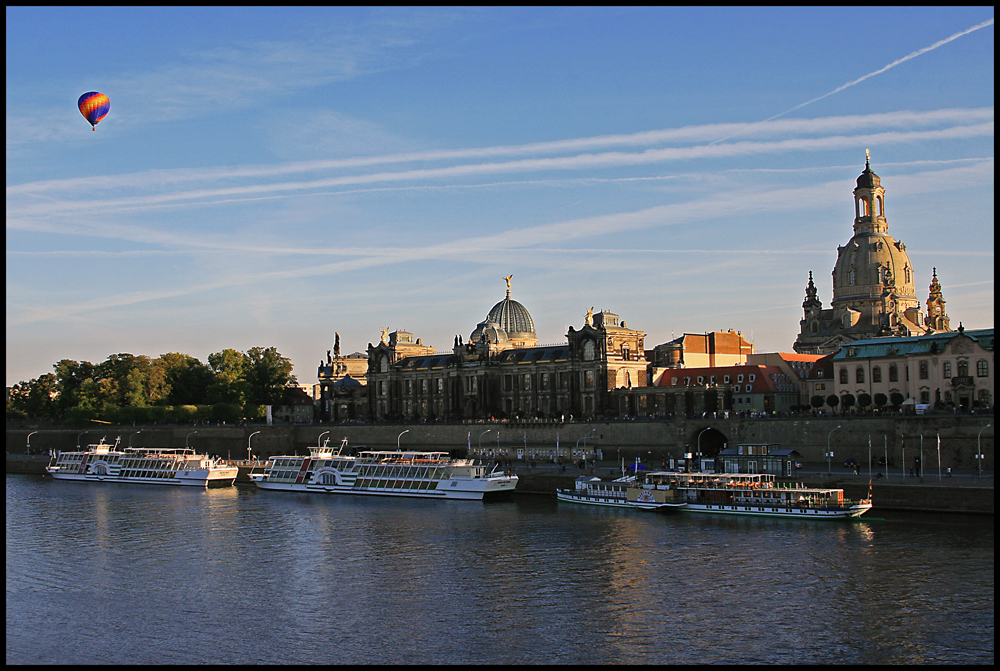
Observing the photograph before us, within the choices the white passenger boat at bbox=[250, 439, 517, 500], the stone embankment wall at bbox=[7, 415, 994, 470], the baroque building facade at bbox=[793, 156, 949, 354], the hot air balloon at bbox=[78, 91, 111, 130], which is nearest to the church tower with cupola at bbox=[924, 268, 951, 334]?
the baroque building facade at bbox=[793, 156, 949, 354]

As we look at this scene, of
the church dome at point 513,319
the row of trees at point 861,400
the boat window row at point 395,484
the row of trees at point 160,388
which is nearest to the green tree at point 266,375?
the row of trees at point 160,388

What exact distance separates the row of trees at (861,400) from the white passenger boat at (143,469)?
61.6 m

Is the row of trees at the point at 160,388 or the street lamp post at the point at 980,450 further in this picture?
the row of trees at the point at 160,388

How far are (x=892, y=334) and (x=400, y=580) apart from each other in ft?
384

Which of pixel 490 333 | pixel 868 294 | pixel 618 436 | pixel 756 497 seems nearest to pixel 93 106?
pixel 756 497

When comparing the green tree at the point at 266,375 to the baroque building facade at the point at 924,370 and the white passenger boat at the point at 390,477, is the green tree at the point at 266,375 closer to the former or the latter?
the white passenger boat at the point at 390,477

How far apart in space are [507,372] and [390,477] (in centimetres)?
5063

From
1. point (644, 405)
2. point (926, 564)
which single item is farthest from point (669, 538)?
Answer: point (644, 405)

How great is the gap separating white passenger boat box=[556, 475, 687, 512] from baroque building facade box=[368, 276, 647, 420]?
4697cm

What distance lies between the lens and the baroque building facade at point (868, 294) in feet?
516

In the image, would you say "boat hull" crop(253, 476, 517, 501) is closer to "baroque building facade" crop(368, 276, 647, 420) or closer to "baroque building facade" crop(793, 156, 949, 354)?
"baroque building facade" crop(368, 276, 647, 420)

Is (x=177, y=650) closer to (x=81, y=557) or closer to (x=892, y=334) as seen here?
(x=81, y=557)

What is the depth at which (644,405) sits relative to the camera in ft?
406

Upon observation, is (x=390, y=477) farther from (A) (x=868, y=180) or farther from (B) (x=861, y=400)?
(A) (x=868, y=180)
